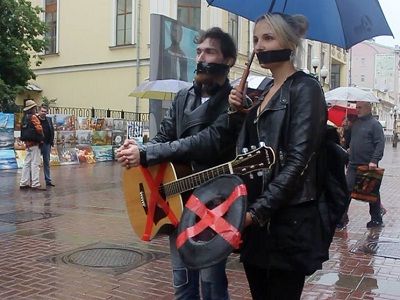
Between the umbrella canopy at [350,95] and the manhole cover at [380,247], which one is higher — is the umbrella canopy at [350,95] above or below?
above

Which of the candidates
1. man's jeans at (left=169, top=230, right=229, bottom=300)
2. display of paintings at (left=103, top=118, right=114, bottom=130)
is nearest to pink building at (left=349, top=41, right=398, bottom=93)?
display of paintings at (left=103, top=118, right=114, bottom=130)

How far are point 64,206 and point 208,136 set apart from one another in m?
6.96

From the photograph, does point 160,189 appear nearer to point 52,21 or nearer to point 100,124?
point 100,124

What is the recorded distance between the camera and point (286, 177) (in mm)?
2203

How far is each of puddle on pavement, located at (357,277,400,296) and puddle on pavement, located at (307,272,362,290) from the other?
73 millimetres

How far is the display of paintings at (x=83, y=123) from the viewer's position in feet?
60.6

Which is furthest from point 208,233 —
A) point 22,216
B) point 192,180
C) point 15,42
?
point 15,42

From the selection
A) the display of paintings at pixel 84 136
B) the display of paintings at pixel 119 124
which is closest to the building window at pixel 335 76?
the display of paintings at pixel 119 124

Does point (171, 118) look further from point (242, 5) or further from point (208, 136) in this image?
point (242, 5)

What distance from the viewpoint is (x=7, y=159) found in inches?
611

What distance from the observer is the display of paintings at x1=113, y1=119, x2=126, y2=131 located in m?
20.2

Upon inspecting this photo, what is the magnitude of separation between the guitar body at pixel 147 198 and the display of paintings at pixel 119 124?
1705 centimetres

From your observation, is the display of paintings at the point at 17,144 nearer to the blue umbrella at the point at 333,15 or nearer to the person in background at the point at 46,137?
the person in background at the point at 46,137

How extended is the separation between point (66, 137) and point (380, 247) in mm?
13148
